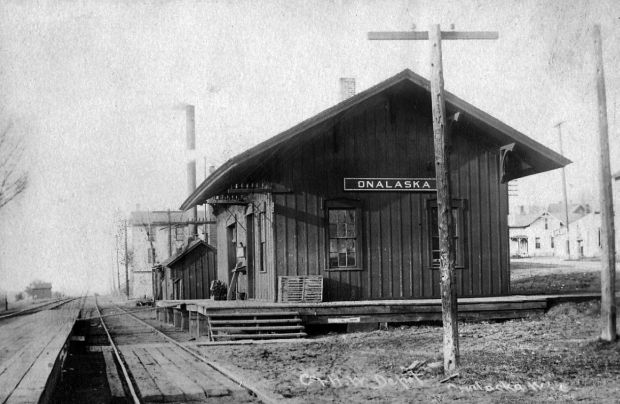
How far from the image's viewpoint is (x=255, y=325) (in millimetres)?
14141

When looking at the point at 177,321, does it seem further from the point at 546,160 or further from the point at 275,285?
the point at 546,160

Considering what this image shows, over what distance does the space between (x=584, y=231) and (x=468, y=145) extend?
58.8 m

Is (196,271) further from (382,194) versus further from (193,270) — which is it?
(382,194)

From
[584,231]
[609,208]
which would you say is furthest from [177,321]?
[584,231]

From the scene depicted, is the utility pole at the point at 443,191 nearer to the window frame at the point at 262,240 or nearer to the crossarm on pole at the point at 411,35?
the crossarm on pole at the point at 411,35

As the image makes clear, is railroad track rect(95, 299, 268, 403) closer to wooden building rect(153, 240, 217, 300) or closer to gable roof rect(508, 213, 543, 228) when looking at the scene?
wooden building rect(153, 240, 217, 300)

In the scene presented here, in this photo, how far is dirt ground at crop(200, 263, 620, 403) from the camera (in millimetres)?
7762

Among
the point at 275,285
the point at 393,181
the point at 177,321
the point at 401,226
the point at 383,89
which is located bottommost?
the point at 177,321

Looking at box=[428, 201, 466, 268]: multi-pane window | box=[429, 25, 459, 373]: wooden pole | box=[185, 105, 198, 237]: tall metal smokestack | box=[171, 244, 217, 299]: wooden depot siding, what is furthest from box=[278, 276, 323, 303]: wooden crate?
box=[185, 105, 198, 237]: tall metal smokestack

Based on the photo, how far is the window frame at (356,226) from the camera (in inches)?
612

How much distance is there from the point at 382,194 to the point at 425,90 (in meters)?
2.63

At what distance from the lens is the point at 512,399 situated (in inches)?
290

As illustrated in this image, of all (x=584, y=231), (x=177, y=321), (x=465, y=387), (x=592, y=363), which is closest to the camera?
(x=465, y=387)

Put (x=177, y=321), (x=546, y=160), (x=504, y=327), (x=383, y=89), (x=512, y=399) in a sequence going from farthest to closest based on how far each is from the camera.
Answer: (x=177, y=321), (x=546, y=160), (x=383, y=89), (x=504, y=327), (x=512, y=399)
